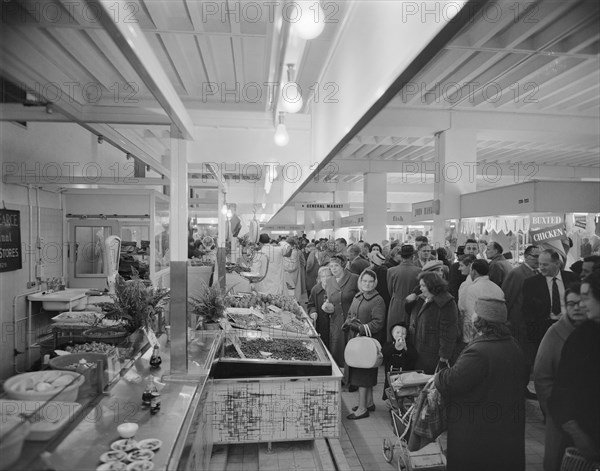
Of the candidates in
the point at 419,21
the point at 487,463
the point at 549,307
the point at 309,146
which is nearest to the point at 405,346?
the point at 487,463

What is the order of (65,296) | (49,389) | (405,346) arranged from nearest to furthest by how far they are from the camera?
1. (49,389)
2. (65,296)
3. (405,346)

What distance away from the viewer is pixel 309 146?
606 centimetres

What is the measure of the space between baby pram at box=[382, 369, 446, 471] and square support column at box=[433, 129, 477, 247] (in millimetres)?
3055

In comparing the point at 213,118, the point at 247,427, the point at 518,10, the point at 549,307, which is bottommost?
the point at 247,427

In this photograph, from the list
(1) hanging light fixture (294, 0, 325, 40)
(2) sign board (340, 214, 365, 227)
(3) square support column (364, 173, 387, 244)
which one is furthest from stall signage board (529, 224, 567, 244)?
(2) sign board (340, 214, 365, 227)

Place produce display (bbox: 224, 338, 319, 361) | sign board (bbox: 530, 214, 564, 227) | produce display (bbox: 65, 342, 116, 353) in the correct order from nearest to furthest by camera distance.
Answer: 1. sign board (bbox: 530, 214, 564, 227)
2. produce display (bbox: 65, 342, 116, 353)
3. produce display (bbox: 224, 338, 319, 361)

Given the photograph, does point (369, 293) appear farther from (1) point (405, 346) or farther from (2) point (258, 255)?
(2) point (258, 255)

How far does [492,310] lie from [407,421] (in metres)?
1.34

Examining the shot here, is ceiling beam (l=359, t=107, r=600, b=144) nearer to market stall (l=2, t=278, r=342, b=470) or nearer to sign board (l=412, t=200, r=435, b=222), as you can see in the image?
sign board (l=412, t=200, r=435, b=222)

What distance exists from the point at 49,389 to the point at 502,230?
2.11 metres

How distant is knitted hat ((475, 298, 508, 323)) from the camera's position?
151 centimetres

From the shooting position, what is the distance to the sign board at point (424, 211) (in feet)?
22.2

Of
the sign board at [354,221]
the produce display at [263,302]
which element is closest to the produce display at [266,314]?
the produce display at [263,302]

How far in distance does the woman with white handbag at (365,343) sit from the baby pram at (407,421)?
86cm
